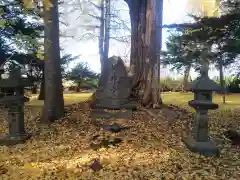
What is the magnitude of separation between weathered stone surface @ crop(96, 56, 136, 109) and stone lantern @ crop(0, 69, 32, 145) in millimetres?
2505

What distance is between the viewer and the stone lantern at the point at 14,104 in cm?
761

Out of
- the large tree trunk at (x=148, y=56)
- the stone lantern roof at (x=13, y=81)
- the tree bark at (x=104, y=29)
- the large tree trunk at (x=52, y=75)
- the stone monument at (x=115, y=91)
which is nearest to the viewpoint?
the stone lantern roof at (x=13, y=81)

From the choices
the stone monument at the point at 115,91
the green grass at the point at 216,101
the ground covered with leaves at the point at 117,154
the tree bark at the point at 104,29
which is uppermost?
the tree bark at the point at 104,29

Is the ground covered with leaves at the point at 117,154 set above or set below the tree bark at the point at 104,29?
below

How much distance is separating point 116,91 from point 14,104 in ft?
9.96

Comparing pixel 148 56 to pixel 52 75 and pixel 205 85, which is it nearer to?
pixel 52 75

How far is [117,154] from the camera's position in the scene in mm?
6500

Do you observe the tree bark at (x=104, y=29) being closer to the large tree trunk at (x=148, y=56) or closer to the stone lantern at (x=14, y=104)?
the large tree trunk at (x=148, y=56)

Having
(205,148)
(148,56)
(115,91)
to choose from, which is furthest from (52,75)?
(205,148)

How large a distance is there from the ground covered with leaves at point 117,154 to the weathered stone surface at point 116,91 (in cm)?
55

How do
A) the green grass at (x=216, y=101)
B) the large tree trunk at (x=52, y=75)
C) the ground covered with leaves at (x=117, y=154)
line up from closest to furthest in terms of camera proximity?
the ground covered with leaves at (x=117, y=154), the large tree trunk at (x=52, y=75), the green grass at (x=216, y=101)

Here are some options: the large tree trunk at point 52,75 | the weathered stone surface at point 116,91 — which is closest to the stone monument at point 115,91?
the weathered stone surface at point 116,91

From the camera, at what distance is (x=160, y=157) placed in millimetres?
6332

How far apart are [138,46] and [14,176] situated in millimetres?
6123
